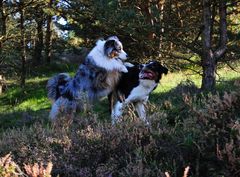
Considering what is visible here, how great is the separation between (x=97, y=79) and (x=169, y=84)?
4797mm

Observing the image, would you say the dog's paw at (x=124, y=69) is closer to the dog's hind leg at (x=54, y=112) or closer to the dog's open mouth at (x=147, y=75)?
the dog's open mouth at (x=147, y=75)

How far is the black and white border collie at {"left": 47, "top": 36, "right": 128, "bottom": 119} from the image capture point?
8.20 meters

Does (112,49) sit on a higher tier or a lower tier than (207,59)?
higher

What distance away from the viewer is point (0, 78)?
52.1ft

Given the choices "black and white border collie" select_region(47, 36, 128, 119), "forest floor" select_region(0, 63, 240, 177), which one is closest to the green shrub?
"forest floor" select_region(0, 63, 240, 177)

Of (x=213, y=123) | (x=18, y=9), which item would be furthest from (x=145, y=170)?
(x=18, y=9)

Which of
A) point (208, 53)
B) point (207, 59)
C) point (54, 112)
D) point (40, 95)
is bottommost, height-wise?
point (40, 95)

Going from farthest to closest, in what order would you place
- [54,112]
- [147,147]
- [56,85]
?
[56,85], [54,112], [147,147]

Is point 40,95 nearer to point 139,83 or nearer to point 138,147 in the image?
point 139,83

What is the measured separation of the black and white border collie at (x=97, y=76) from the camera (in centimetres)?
820

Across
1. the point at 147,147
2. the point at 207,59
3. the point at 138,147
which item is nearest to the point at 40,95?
the point at 207,59

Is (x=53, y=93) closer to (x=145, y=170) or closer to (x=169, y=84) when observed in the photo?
(x=169, y=84)

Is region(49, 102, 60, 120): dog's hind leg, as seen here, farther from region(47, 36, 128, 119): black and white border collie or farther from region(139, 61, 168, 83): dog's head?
region(139, 61, 168, 83): dog's head

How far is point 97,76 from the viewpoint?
8305mm
